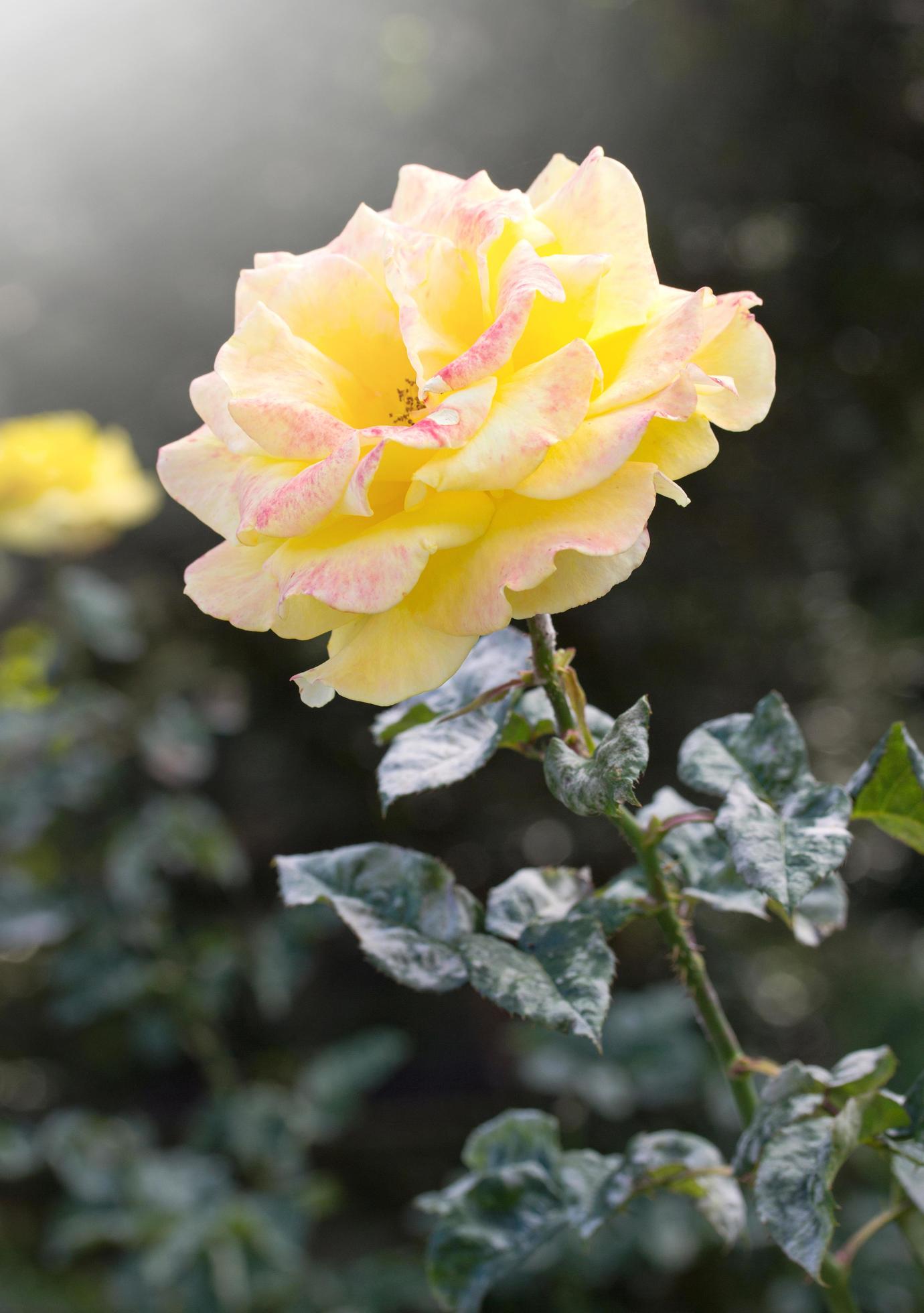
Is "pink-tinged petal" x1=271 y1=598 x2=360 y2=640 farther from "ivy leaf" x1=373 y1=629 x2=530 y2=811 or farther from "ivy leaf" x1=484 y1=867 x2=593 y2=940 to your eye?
"ivy leaf" x1=484 y1=867 x2=593 y2=940

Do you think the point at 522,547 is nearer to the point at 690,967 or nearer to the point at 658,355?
the point at 658,355

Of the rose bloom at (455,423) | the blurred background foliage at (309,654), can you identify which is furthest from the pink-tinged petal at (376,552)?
the blurred background foliage at (309,654)

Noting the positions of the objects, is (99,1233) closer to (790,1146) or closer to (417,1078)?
(417,1078)

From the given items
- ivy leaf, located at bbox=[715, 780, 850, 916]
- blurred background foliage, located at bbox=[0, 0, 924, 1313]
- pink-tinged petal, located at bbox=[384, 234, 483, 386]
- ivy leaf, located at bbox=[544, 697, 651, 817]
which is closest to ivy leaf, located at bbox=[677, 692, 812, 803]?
ivy leaf, located at bbox=[715, 780, 850, 916]

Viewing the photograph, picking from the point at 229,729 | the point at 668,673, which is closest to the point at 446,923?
the point at 229,729

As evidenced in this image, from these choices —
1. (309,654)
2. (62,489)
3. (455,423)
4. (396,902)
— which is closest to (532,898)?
(396,902)
